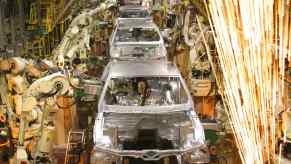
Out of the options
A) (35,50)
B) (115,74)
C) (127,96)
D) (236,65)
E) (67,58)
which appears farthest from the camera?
(35,50)

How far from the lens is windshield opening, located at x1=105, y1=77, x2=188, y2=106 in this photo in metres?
7.17

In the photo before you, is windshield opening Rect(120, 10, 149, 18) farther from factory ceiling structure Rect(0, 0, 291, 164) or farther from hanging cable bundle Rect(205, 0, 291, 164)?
hanging cable bundle Rect(205, 0, 291, 164)

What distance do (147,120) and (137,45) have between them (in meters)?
4.30

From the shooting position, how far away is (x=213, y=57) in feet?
31.9

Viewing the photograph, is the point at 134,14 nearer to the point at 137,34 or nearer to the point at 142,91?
the point at 137,34

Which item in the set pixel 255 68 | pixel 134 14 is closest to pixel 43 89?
pixel 255 68

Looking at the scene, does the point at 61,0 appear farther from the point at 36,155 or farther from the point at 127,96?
the point at 36,155

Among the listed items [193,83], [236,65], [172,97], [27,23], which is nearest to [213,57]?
[193,83]

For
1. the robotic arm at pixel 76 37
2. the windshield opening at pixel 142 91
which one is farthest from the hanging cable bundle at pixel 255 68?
the robotic arm at pixel 76 37

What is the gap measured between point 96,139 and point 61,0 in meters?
10.4

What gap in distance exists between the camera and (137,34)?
11922 millimetres

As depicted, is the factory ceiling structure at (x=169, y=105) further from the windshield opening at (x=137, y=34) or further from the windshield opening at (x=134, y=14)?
the windshield opening at (x=134, y=14)

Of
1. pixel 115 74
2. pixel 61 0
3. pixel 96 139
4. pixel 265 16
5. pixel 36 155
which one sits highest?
pixel 61 0

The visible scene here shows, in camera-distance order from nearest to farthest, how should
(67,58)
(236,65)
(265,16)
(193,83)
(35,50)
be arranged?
(265,16)
(236,65)
(193,83)
(67,58)
(35,50)
